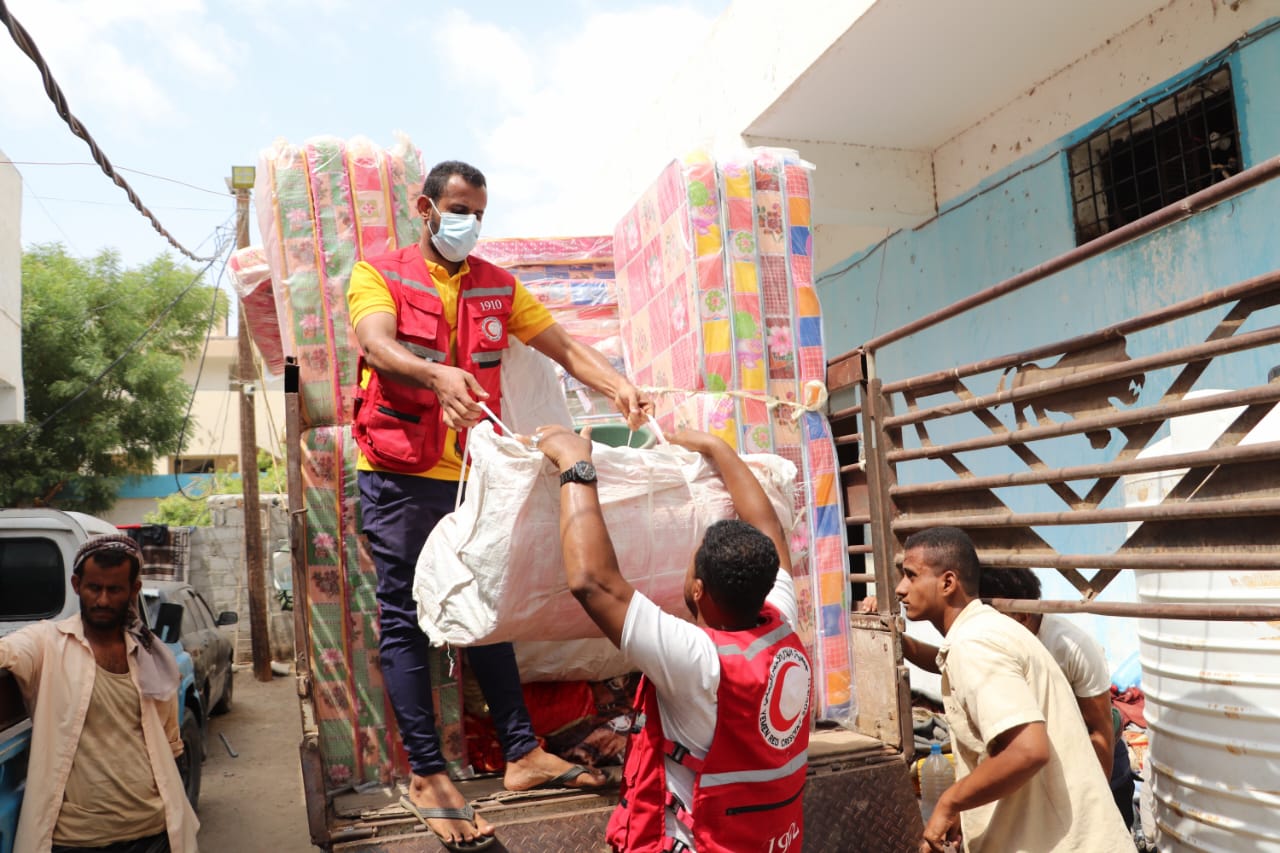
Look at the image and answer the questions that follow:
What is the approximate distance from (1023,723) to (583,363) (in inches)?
62.9

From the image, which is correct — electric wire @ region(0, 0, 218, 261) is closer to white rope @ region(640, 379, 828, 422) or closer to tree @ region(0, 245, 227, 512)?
white rope @ region(640, 379, 828, 422)

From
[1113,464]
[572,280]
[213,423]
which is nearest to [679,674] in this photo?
[1113,464]

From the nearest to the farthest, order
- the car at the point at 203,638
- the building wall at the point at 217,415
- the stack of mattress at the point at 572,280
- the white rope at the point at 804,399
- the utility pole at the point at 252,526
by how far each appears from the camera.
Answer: the white rope at the point at 804,399 < the stack of mattress at the point at 572,280 < the car at the point at 203,638 < the utility pole at the point at 252,526 < the building wall at the point at 217,415

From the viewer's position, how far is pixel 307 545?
296 cm

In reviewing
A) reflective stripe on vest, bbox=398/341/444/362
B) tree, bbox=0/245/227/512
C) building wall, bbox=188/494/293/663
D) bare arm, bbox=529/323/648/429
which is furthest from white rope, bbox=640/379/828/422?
tree, bbox=0/245/227/512

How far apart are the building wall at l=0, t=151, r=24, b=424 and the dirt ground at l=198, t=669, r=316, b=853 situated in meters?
4.57

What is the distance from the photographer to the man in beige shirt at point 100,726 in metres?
3.04

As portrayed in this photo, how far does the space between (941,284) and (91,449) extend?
50.3ft

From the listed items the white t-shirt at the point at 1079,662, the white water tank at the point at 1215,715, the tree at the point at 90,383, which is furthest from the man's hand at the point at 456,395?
the tree at the point at 90,383

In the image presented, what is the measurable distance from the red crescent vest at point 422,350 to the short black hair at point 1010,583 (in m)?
1.57

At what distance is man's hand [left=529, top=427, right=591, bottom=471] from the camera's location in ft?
7.43

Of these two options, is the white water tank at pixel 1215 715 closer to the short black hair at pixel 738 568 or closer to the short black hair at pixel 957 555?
the short black hair at pixel 957 555

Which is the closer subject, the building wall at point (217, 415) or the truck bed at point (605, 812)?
the truck bed at point (605, 812)

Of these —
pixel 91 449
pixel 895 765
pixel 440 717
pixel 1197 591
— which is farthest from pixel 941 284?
pixel 91 449
